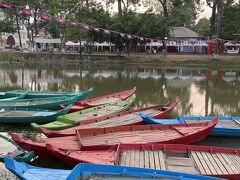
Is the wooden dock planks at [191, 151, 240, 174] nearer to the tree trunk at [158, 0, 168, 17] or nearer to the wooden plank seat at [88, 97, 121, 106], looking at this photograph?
the wooden plank seat at [88, 97, 121, 106]

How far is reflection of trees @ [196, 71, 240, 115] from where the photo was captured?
20.2 m

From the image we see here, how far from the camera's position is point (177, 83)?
31.4 meters

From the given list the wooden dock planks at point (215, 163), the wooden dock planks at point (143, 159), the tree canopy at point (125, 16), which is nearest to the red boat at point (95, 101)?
the wooden dock planks at point (143, 159)

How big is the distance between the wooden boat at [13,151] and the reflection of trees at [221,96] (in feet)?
40.1

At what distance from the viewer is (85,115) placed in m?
15.4

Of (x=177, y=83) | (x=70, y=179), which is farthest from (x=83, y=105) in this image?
(x=177, y=83)

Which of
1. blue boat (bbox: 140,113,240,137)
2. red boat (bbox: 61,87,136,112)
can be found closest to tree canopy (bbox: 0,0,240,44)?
red boat (bbox: 61,87,136,112)

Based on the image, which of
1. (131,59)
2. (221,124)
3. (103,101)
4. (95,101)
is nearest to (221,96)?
(103,101)

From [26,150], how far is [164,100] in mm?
13998

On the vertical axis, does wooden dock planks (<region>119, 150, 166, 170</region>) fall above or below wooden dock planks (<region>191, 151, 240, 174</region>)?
above

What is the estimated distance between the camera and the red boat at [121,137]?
408 inches

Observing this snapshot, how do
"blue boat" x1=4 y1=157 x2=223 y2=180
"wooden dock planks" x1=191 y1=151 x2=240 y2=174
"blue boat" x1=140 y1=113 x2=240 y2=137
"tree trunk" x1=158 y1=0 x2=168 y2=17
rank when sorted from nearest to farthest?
"blue boat" x1=4 y1=157 x2=223 y2=180 → "wooden dock planks" x1=191 y1=151 x2=240 y2=174 → "blue boat" x1=140 y1=113 x2=240 y2=137 → "tree trunk" x1=158 y1=0 x2=168 y2=17

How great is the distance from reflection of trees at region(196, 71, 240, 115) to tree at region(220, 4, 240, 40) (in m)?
16.1

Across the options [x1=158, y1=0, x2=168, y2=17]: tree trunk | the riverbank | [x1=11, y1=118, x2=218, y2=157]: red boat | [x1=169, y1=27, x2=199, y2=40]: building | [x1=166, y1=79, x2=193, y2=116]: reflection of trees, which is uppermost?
[x1=158, y1=0, x2=168, y2=17]: tree trunk
